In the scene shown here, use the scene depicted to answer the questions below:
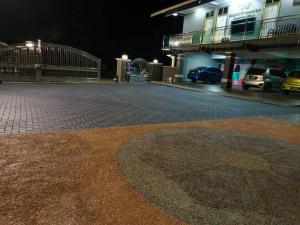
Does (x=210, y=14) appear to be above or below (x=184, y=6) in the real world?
below

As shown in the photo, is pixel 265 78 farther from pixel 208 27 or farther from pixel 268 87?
pixel 208 27

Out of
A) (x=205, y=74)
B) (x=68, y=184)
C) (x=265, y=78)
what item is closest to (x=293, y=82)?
(x=265, y=78)

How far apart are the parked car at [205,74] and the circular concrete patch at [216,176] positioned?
17.7 meters

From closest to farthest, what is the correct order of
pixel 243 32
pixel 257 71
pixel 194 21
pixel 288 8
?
pixel 288 8
pixel 257 71
pixel 243 32
pixel 194 21

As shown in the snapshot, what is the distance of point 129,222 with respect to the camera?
101 inches

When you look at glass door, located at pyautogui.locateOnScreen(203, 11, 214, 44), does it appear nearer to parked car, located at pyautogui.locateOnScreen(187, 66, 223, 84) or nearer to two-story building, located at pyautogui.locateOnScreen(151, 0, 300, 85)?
two-story building, located at pyautogui.locateOnScreen(151, 0, 300, 85)

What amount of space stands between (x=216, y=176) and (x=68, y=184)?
2185 mm

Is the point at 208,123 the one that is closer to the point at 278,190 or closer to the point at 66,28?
the point at 278,190

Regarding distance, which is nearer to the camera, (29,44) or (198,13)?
(29,44)

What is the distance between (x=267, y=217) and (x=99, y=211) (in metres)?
1.91

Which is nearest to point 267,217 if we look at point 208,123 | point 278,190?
point 278,190

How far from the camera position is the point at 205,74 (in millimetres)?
23109

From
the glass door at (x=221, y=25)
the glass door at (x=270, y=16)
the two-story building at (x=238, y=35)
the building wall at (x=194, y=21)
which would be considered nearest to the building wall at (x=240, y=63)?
the two-story building at (x=238, y=35)

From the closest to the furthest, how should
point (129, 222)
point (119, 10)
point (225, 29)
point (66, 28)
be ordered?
point (129, 222) < point (225, 29) < point (66, 28) < point (119, 10)
